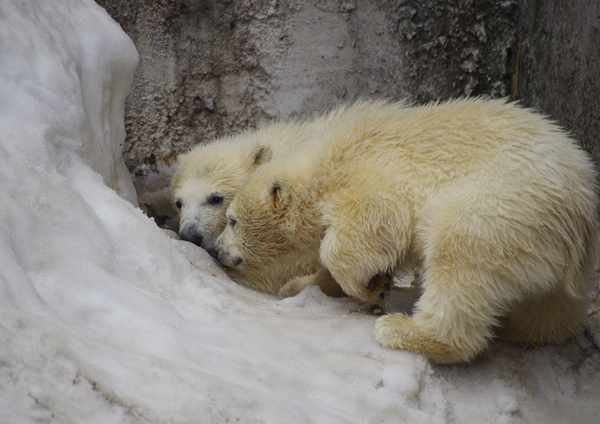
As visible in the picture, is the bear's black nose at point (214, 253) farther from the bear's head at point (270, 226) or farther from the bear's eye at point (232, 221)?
the bear's eye at point (232, 221)

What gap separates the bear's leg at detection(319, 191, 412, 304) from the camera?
2.87m

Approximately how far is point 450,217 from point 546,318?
93 cm

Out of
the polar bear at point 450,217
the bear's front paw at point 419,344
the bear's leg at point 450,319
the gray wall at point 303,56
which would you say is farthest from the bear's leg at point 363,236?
the gray wall at point 303,56

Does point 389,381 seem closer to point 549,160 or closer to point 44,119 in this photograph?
point 549,160

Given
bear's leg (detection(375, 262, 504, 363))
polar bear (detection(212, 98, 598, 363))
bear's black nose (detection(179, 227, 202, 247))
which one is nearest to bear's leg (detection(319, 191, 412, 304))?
polar bear (detection(212, 98, 598, 363))

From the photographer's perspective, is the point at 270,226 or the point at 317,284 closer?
the point at 270,226

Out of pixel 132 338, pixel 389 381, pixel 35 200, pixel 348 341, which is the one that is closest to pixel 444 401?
pixel 389 381

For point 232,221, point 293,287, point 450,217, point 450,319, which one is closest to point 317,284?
point 293,287

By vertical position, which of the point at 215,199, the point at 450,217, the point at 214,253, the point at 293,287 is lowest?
the point at 293,287

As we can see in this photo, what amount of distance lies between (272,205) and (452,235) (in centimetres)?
127

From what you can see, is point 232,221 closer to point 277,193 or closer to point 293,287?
point 277,193

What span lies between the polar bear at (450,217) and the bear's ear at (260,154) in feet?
2.93

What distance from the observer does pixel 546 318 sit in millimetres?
2928

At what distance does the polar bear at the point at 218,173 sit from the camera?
441cm
